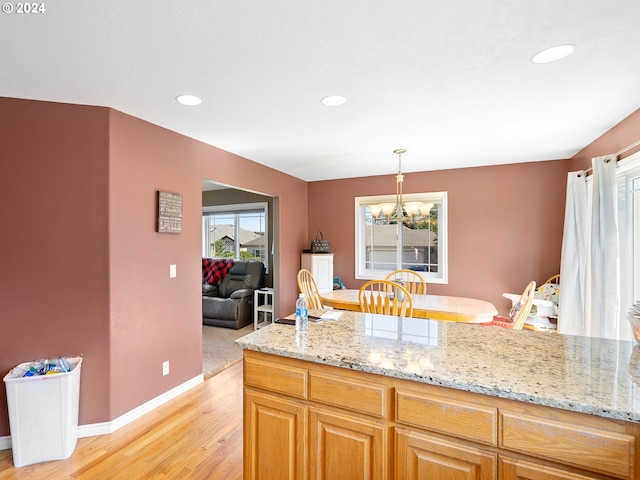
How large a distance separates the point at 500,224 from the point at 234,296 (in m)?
3.99

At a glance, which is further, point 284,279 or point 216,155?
point 284,279

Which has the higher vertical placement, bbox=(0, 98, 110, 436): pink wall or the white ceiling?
the white ceiling

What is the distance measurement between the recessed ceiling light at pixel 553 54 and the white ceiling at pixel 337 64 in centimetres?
4

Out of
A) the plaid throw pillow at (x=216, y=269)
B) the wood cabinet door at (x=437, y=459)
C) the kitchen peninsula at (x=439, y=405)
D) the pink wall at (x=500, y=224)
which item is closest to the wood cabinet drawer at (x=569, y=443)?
the kitchen peninsula at (x=439, y=405)

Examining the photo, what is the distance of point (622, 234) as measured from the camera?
8.38 ft

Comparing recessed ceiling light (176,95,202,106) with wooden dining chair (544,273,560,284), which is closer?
recessed ceiling light (176,95,202,106)

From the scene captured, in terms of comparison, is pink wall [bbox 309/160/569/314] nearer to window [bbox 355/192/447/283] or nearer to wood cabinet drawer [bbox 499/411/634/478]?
window [bbox 355/192/447/283]

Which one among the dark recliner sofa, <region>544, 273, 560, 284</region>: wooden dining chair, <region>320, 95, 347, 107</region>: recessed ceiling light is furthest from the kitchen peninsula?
the dark recliner sofa

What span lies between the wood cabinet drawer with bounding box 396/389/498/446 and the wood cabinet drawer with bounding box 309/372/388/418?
0.24 ft

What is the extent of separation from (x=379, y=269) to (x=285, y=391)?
353 cm

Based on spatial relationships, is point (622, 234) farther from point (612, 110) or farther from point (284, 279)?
point (284, 279)

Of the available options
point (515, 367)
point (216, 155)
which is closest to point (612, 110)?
point (515, 367)

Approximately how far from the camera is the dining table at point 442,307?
2.76 meters

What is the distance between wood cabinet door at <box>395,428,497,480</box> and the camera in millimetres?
1032
